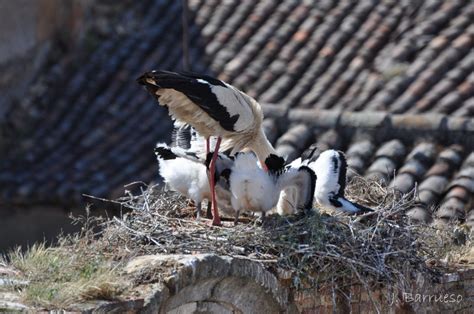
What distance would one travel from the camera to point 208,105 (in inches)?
281

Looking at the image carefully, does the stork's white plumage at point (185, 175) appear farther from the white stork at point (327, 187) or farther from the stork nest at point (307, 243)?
the white stork at point (327, 187)

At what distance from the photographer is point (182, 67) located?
12.3 m

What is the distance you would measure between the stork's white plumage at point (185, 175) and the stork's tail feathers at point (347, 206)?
724 millimetres

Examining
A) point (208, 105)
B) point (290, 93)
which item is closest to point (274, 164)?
point (208, 105)

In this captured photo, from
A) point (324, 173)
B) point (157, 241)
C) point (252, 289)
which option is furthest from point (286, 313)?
point (324, 173)

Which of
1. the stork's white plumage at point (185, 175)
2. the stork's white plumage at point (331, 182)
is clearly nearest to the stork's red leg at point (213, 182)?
the stork's white plumage at point (185, 175)

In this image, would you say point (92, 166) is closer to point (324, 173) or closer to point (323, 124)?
point (323, 124)

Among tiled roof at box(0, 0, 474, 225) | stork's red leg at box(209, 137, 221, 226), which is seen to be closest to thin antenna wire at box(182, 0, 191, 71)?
tiled roof at box(0, 0, 474, 225)

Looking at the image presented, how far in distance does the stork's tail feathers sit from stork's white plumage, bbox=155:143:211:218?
72 centimetres

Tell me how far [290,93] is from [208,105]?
179 inches

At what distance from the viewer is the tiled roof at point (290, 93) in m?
10.6

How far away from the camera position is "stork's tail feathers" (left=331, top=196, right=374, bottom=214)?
7426 mm

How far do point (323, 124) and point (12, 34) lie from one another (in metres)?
3.59

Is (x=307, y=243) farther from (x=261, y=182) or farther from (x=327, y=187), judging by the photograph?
(x=327, y=187)
